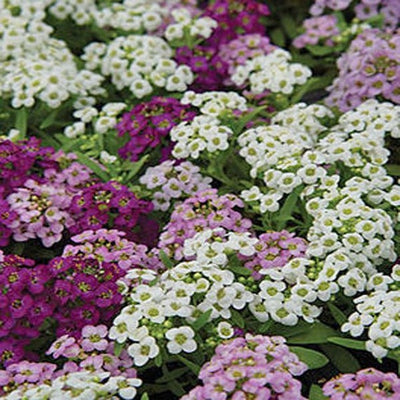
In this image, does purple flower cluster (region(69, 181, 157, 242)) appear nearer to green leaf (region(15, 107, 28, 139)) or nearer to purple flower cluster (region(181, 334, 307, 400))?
green leaf (region(15, 107, 28, 139))

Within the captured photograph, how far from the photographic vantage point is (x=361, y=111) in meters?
3.99

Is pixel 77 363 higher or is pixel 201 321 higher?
pixel 201 321

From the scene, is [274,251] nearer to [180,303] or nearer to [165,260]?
[165,260]

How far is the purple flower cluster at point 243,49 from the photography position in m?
4.87

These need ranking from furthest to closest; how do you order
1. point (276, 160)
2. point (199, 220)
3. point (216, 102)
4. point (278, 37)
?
point (278, 37) → point (216, 102) → point (276, 160) → point (199, 220)

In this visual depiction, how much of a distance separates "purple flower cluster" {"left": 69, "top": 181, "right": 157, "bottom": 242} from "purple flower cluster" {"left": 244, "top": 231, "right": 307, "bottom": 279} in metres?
0.62

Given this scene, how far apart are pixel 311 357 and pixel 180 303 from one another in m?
0.51

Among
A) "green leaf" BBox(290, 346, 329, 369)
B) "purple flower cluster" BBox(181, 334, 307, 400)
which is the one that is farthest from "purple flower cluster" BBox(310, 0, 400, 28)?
"purple flower cluster" BBox(181, 334, 307, 400)

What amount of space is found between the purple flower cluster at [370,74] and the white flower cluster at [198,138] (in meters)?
0.80

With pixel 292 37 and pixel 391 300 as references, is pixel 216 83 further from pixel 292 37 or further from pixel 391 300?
pixel 391 300

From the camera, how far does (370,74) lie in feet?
13.8

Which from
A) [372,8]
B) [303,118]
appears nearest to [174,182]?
[303,118]

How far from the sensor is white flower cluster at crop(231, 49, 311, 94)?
4.42 meters

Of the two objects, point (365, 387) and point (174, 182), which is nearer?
point (365, 387)
